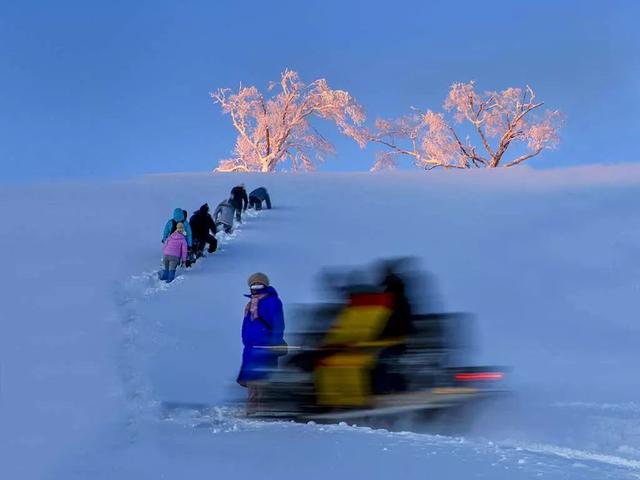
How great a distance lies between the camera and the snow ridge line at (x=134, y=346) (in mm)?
6492

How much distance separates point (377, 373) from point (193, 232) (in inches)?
408

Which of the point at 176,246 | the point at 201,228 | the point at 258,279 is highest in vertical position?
the point at 201,228

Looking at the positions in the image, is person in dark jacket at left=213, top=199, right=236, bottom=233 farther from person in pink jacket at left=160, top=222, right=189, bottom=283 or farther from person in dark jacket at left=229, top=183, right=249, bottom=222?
person in pink jacket at left=160, top=222, right=189, bottom=283

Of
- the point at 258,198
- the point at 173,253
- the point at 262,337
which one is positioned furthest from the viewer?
the point at 258,198

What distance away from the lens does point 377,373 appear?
6844 mm

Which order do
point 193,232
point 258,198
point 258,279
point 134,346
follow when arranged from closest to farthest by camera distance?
point 258,279 < point 134,346 < point 193,232 < point 258,198

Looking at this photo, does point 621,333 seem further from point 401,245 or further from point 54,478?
point 54,478

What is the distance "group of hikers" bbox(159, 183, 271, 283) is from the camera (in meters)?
14.5

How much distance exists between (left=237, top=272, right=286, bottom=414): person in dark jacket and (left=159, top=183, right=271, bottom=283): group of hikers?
7103mm

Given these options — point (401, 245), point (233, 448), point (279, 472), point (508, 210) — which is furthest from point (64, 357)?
point (508, 210)

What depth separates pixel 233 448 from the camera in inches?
208

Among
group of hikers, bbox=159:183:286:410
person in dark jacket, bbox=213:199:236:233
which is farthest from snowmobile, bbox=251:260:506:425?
person in dark jacket, bbox=213:199:236:233

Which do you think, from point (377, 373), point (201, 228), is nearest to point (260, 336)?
point (377, 373)

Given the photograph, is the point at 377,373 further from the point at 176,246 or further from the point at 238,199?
the point at 238,199
